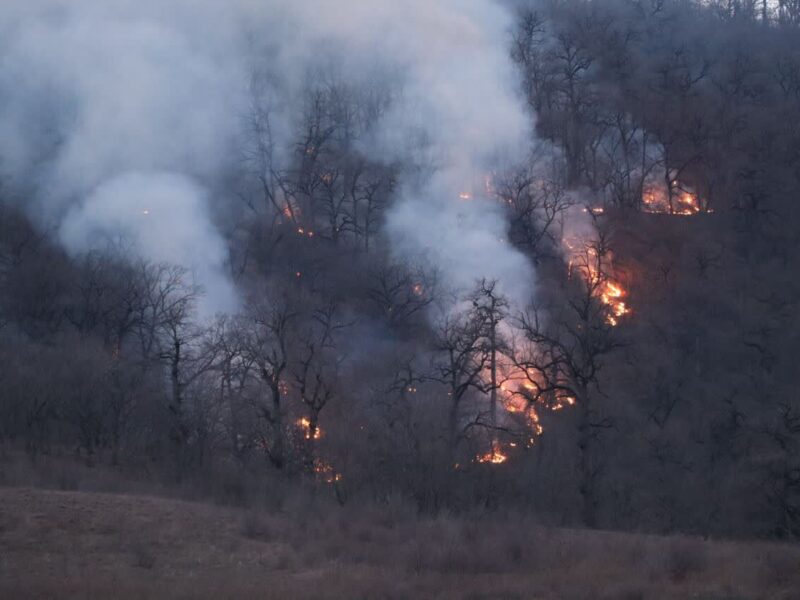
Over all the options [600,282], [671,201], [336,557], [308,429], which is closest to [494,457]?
[308,429]

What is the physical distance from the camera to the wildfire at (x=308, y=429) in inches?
892

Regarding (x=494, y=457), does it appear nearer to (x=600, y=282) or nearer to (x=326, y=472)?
(x=326, y=472)

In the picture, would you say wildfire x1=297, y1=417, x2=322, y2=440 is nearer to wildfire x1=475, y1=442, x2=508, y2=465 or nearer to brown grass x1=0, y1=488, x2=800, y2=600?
wildfire x1=475, y1=442, x2=508, y2=465

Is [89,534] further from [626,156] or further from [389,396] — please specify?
[626,156]

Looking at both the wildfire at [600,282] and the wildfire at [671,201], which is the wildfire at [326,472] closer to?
the wildfire at [600,282]

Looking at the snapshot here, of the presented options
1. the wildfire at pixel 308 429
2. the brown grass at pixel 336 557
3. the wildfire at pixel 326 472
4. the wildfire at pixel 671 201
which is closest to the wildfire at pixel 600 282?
the wildfire at pixel 671 201

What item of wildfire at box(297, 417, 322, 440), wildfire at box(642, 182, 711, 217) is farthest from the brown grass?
wildfire at box(642, 182, 711, 217)

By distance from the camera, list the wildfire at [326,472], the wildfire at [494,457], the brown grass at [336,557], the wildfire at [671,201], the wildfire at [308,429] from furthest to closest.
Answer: the wildfire at [671,201], the wildfire at [308,429], the wildfire at [494,457], the wildfire at [326,472], the brown grass at [336,557]

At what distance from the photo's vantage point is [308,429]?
906 inches

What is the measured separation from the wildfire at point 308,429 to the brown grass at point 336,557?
5641 mm

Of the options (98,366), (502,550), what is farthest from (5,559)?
→ (98,366)

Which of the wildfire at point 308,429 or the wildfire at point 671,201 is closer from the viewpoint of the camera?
the wildfire at point 308,429

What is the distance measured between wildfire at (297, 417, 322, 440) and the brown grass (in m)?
5.64

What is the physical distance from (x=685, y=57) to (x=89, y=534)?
42384 mm
